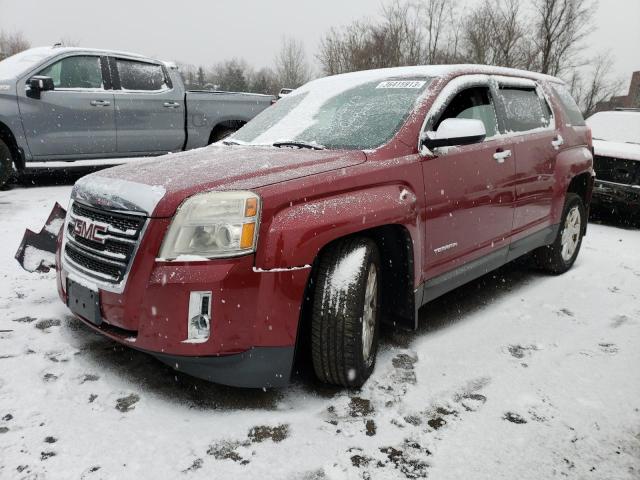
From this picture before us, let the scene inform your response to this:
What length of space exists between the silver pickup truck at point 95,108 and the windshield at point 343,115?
412 cm

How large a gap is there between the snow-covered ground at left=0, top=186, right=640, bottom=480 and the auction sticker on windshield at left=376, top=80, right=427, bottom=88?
1529 millimetres

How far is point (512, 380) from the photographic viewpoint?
271 centimetres

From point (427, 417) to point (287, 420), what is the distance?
634 millimetres

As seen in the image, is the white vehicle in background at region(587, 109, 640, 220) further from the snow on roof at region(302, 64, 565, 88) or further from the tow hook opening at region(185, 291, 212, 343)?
the tow hook opening at region(185, 291, 212, 343)

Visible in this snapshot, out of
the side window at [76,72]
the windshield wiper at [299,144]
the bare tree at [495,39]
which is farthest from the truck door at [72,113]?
the bare tree at [495,39]

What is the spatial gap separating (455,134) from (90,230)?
1.90m

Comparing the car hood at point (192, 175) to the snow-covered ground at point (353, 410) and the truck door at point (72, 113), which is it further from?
the truck door at point (72, 113)

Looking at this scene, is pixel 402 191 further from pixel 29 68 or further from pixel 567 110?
pixel 29 68

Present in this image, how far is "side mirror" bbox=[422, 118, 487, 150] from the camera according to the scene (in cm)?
276

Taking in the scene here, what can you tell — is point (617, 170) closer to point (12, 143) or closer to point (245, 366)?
point (245, 366)

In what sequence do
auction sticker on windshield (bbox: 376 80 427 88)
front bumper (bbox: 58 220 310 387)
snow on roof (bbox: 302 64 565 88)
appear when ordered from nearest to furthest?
front bumper (bbox: 58 220 310 387), auction sticker on windshield (bbox: 376 80 427 88), snow on roof (bbox: 302 64 565 88)

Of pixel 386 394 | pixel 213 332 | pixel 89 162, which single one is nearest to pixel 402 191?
pixel 386 394

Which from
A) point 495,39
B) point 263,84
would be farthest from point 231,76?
point 495,39

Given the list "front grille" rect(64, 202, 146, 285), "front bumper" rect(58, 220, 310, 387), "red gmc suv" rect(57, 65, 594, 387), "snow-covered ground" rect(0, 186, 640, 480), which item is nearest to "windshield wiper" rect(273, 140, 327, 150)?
"red gmc suv" rect(57, 65, 594, 387)
